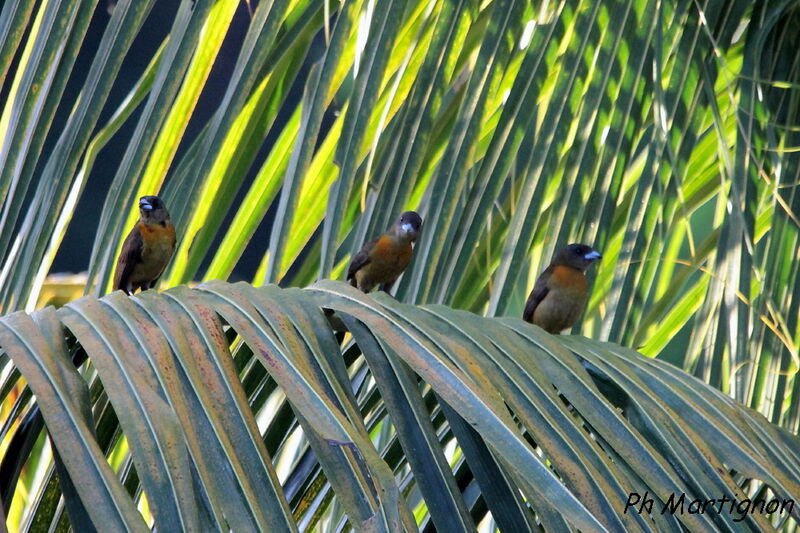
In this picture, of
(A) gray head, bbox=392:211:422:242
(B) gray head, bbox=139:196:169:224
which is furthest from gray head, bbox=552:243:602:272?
(B) gray head, bbox=139:196:169:224

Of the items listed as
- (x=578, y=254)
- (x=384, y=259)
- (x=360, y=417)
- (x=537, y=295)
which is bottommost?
(x=384, y=259)

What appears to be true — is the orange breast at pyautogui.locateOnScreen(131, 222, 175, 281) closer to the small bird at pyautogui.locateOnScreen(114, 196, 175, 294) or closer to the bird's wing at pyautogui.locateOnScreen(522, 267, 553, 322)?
the small bird at pyautogui.locateOnScreen(114, 196, 175, 294)

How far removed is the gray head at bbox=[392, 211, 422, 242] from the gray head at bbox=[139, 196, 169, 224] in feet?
3.23

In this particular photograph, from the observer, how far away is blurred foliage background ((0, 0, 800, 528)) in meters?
2.28

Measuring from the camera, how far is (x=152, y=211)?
506 centimetres

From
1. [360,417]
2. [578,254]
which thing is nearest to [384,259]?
[578,254]

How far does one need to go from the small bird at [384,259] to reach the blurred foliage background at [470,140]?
173cm

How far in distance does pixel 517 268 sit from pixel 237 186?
2.64 ft

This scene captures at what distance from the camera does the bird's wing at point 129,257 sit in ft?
16.9

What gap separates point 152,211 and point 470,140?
282cm

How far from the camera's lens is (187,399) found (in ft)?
4.96

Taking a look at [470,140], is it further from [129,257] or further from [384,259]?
[129,257]

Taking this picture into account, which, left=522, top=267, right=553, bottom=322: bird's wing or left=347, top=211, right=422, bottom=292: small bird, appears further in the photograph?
left=347, top=211, right=422, bottom=292: small bird

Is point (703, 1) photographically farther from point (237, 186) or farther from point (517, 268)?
point (237, 186)
